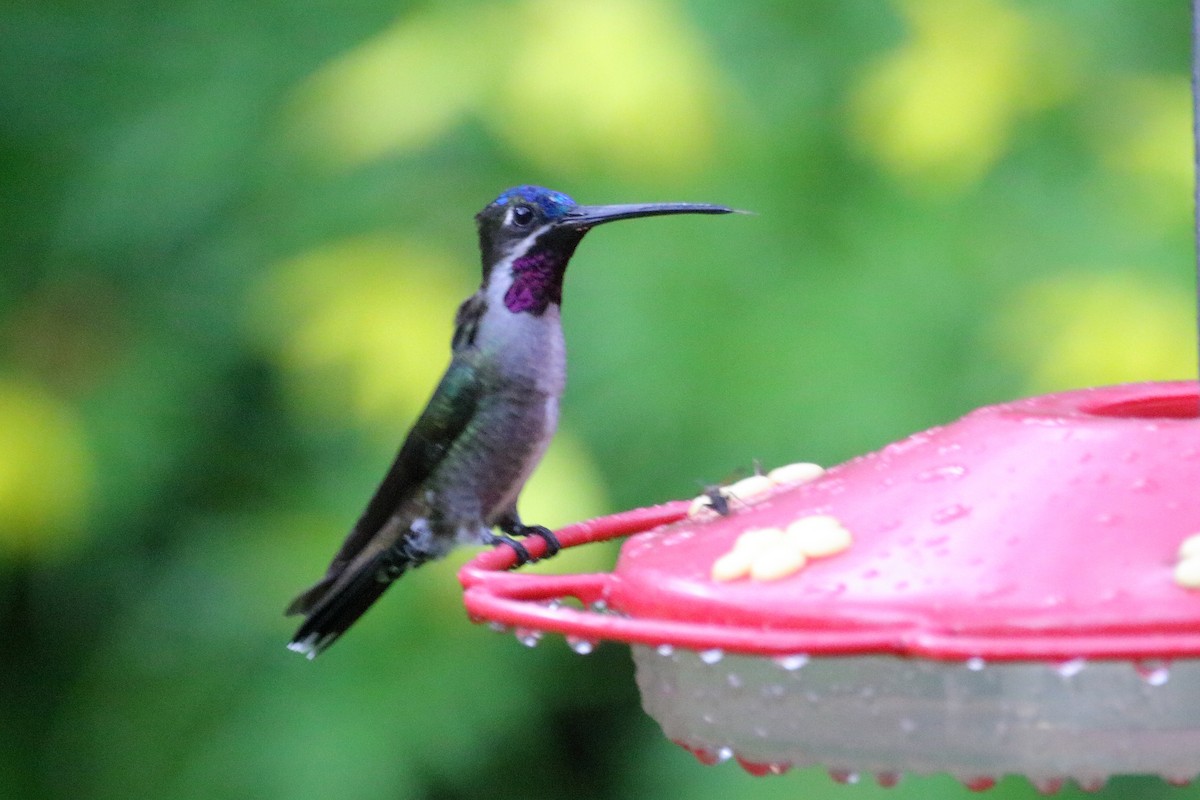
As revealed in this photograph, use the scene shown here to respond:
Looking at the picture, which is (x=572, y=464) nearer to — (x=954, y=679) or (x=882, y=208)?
(x=882, y=208)

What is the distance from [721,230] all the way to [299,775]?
1460mm

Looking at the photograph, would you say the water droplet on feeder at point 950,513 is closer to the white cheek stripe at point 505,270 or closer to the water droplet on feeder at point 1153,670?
the water droplet on feeder at point 1153,670

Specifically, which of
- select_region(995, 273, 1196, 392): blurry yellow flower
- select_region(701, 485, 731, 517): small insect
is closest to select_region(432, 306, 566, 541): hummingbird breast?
select_region(701, 485, 731, 517): small insect

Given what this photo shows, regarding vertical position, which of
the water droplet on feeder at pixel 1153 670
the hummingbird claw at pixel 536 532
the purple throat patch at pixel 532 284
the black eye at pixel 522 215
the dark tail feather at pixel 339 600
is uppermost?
the black eye at pixel 522 215

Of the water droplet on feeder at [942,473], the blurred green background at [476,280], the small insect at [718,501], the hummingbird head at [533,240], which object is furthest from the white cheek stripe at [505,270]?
the water droplet on feeder at [942,473]

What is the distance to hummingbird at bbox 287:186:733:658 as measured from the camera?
2.75m

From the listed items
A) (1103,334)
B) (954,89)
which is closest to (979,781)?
(1103,334)

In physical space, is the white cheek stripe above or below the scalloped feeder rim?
above

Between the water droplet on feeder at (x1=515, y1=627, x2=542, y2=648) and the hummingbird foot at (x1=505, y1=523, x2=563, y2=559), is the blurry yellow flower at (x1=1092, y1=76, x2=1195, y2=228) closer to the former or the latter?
the hummingbird foot at (x1=505, y1=523, x2=563, y2=559)

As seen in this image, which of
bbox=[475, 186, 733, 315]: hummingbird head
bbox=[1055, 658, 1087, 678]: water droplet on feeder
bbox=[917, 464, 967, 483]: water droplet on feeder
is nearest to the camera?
bbox=[1055, 658, 1087, 678]: water droplet on feeder

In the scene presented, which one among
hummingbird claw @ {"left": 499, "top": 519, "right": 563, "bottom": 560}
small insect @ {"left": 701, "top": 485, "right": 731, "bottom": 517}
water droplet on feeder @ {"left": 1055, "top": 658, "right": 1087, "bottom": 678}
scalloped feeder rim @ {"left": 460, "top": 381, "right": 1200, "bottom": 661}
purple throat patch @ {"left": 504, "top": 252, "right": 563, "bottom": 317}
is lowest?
hummingbird claw @ {"left": 499, "top": 519, "right": 563, "bottom": 560}

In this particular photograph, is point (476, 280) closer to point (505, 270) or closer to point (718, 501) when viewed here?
point (505, 270)

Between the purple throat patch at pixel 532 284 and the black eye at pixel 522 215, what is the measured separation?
0.19ft

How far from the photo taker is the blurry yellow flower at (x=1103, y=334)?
2.93 meters
